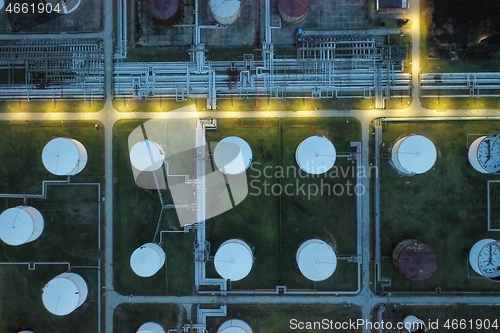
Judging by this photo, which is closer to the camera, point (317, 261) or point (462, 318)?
point (317, 261)

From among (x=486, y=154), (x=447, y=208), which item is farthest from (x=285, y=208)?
(x=486, y=154)

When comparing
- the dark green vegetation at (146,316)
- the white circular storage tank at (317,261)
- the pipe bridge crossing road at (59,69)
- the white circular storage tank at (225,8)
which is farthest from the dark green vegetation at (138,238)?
the white circular storage tank at (225,8)

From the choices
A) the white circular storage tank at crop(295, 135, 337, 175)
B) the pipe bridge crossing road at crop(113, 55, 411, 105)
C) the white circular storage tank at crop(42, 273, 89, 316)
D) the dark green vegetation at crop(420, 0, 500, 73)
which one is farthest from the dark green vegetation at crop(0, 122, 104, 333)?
the dark green vegetation at crop(420, 0, 500, 73)

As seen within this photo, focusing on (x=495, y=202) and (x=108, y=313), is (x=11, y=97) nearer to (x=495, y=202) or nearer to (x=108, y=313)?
(x=108, y=313)

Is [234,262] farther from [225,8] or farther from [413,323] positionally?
[225,8]

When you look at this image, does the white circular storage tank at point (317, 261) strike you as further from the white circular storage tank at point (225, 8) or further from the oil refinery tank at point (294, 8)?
the white circular storage tank at point (225, 8)
